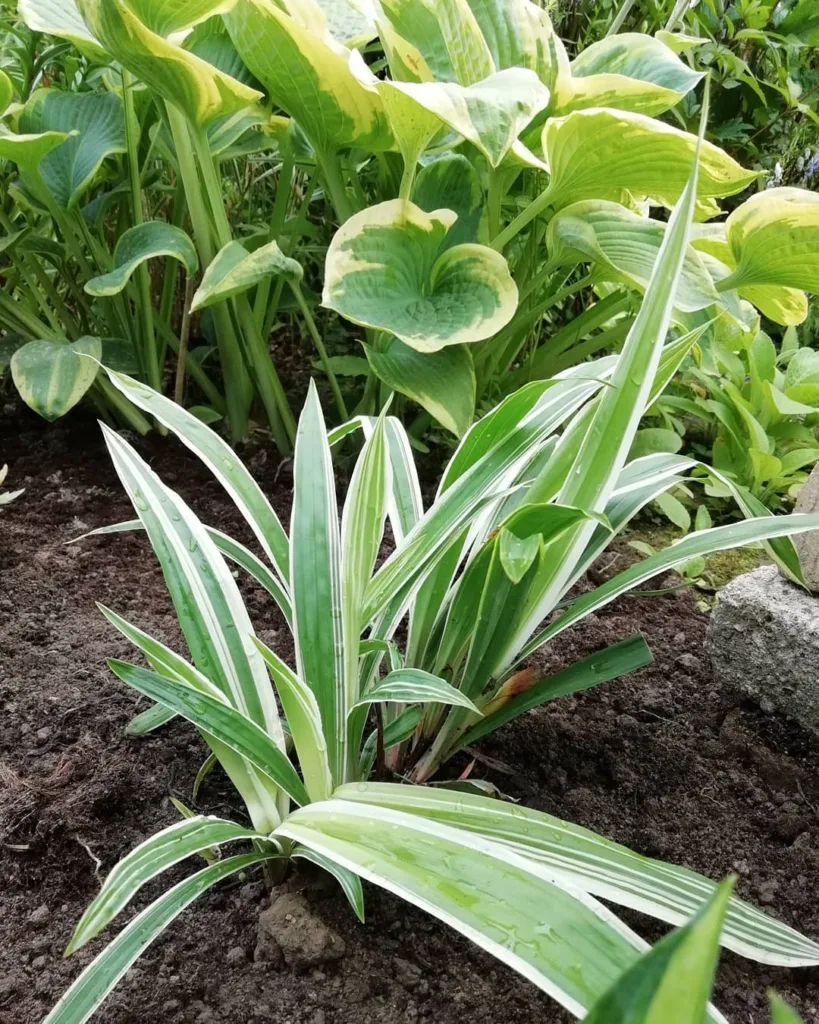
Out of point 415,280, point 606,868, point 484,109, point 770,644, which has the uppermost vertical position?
point 484,109

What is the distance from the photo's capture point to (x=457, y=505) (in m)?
0.70

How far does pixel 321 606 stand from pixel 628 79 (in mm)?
843

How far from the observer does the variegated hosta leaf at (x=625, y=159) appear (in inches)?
37.1

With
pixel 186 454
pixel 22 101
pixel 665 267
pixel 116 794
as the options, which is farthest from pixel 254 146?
pixel 116 794

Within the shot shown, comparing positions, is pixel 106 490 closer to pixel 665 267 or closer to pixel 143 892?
Result: pixel 143 892

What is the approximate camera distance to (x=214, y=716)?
1.90 feet

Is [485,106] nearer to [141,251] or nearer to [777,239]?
[777,239]

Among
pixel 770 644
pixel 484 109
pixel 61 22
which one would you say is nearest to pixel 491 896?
pixel 770 644

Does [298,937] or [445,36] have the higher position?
[445,36]

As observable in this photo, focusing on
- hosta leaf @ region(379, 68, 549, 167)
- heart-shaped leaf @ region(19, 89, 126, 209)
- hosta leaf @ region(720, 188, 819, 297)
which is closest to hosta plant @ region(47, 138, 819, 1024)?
hosta leaf @ region(379, 68, 549, 167)

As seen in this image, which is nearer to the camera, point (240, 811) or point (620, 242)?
point (240, 811)

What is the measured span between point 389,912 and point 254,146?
1.17m

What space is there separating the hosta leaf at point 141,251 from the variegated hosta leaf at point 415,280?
0.25 m

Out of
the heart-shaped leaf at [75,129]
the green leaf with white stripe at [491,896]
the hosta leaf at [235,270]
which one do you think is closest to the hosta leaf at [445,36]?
the hosta leaf at [235,270]
